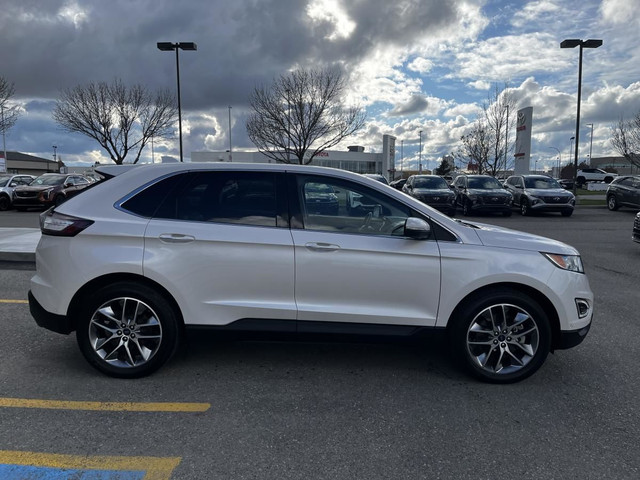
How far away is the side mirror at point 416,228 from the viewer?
3434 mm

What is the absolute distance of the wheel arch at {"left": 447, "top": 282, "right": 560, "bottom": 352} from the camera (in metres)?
3.61

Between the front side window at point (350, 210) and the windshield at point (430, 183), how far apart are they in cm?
1639

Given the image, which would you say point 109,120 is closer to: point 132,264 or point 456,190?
point 456,190

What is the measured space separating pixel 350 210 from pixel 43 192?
20.9 m

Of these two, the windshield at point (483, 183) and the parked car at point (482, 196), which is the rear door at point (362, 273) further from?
the windshield at point (483, 183)

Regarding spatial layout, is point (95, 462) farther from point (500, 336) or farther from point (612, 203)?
point (612, 203)

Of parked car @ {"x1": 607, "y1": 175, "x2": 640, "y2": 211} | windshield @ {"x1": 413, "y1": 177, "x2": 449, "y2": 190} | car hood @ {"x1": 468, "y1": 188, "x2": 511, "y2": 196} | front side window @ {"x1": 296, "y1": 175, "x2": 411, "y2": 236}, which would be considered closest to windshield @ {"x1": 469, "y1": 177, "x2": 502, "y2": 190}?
car hood @ {"x1": 468, "y1": 188, "x2": 511, "y2": 196}

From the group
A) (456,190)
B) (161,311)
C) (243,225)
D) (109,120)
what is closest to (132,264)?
(161,311)

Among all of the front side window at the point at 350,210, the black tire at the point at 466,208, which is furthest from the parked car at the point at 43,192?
the front side window at the point at 350,210

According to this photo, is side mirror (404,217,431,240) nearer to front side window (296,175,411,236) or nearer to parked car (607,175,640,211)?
front side window (296,175,411,236)

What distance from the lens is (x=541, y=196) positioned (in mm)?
18922

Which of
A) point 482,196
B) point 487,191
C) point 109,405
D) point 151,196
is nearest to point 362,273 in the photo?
point 151,196

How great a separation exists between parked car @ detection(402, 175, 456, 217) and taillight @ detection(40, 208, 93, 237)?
15799mm

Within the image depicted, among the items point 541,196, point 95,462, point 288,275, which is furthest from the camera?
point 541,196
